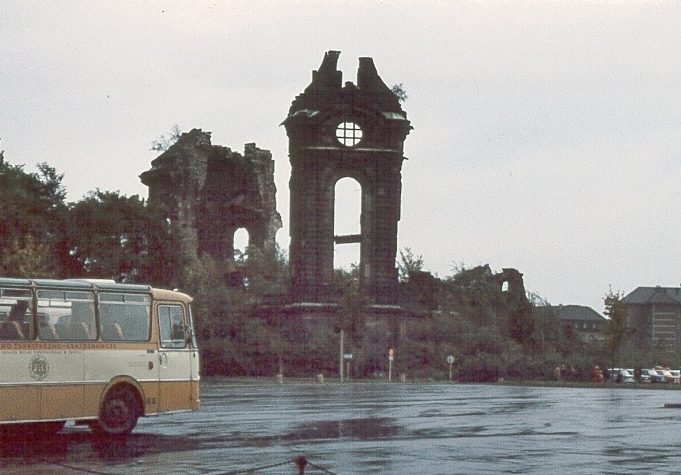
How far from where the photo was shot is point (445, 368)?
8675cm

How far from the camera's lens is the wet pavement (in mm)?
18484

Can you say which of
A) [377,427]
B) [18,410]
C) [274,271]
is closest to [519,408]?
[377,427]

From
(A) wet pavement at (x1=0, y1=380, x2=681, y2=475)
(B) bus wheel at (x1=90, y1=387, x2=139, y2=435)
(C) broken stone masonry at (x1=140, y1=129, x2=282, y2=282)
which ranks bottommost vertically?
(A) wet pavement at (x1=0, y1=380, x2=681, y2=475)

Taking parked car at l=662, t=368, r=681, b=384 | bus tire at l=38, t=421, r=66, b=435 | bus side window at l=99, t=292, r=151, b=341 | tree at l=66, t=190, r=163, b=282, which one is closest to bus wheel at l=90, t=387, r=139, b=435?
bus side window at l=99, t=292, r=151, b=341

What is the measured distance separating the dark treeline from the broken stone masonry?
7.41 ft

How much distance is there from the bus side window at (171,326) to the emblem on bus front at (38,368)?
2.97 m

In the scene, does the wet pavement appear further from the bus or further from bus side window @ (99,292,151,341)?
bus side window @ (99,292,151,341)

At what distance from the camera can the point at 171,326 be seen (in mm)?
26125

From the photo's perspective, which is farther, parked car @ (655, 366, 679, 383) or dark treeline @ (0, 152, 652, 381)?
parked car @ (655, 366, 679, 383)

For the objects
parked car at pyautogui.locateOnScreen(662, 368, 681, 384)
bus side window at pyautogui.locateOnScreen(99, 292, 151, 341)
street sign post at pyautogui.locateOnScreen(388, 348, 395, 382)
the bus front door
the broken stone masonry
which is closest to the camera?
bus side window at pyautogui.locateOnScreen(99, 292, 151, 341)

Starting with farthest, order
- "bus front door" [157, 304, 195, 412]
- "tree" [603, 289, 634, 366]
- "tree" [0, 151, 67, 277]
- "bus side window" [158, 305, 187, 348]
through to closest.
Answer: "tree" [603, 289, 634, 366] → "tree" [0, 151, 67, 277] → "bus side window" [158, 305, 187, 348] → "bus front door" [157, 304, 195, 412]

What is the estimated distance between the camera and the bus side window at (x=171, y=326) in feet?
84.8

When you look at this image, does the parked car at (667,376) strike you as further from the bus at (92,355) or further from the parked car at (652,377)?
the bus at (92,355)

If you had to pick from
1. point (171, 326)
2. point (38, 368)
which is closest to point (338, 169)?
point (171, 326)
